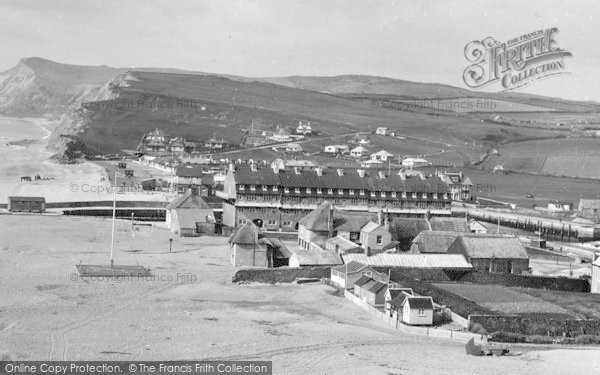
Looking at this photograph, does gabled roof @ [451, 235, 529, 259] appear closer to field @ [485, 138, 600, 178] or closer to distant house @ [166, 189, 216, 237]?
distant house @ [166, 189, 216, 237]

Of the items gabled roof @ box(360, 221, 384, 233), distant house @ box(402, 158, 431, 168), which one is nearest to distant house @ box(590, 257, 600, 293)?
gabled roof @ box(360, 221, 384, 233)

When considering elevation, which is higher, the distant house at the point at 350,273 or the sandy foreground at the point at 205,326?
the distant house at the point at 350,273

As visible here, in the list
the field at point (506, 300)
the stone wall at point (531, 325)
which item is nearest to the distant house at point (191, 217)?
the field at point (506, 300)

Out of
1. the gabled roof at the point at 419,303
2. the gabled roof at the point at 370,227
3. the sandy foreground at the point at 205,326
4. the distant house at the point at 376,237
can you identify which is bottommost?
the sandy foreground at the point at 205,326

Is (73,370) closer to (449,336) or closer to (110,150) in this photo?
(449,336)

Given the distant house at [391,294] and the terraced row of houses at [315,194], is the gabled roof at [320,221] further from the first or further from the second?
the distant house at [391,294]

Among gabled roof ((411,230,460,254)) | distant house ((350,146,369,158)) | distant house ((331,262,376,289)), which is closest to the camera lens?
distant house ((331,262,376,289))

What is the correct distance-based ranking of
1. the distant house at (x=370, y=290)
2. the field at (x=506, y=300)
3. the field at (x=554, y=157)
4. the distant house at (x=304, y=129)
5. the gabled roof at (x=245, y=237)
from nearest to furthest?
the field at (x=506, y=300) < the distant house at (x=370, y=290) < the gabled roof at (x=245, y=237) < the field at (x=554, y=157) < the distant house at (x=304, y=129)

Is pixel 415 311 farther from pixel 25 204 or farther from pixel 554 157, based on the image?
pixel 554 157
